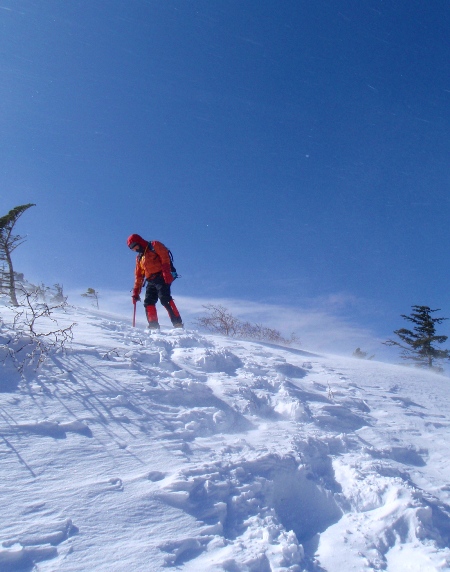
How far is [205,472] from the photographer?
9.10ft

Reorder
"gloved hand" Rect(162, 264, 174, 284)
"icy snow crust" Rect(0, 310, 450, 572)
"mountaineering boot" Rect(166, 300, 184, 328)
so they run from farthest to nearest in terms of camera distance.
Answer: "mountaineering boot" Rect(166, 300, 184, 328) < "gloved hand" Rect(162, 264, 174, 284) < "icy snow crust" Rect(0, 310, 450, 572)

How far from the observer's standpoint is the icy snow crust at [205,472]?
2131mm

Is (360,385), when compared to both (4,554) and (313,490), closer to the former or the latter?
(313,490)

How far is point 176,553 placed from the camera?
2.09 m

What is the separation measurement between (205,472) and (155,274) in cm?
581

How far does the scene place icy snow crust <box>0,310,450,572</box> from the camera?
6.99 ft

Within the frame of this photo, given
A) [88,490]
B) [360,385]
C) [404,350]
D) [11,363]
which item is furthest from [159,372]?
[404,350]

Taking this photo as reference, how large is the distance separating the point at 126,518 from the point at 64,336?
2812 millimetres

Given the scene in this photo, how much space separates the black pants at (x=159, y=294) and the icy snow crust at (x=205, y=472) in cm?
328

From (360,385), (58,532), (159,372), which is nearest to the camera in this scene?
(58,532)

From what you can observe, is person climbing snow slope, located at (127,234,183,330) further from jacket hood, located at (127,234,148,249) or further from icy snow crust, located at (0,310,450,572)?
icy snow crust, located at (0,310,450,572)

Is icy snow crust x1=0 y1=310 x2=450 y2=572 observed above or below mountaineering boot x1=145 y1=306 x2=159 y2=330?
below

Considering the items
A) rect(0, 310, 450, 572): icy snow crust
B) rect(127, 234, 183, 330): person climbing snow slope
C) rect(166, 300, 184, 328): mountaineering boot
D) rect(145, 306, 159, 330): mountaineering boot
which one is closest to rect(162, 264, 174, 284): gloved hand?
rect(127, 234, 183, 330): person climbing snow slope

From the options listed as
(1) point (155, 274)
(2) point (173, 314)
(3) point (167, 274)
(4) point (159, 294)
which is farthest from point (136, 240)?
(2) point (173, 314)
